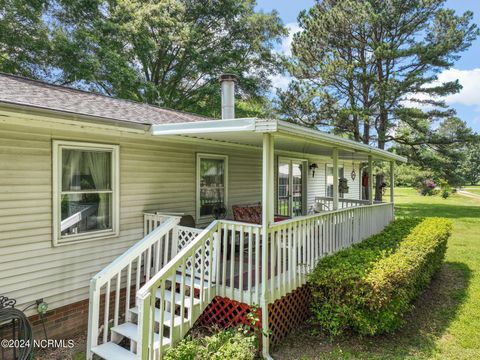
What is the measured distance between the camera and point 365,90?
17.3 meters

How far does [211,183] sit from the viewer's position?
23.0 feet

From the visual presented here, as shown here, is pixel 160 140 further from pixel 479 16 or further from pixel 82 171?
pixel 479 16

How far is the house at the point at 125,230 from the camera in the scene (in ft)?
12.8

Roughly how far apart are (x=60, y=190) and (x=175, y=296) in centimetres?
220

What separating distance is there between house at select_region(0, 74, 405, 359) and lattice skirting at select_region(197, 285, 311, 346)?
0.07ft

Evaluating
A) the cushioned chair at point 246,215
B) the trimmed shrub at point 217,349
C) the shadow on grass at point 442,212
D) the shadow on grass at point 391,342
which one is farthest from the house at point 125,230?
the shadow on grass at point 442,212

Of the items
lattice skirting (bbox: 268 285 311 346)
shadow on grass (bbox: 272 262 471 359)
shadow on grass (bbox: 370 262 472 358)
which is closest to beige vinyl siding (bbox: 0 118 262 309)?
lattice skirting (bbox: 268 285 311 346)

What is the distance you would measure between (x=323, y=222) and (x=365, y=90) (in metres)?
14.3

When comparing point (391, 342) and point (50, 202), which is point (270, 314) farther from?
point (50, 202)

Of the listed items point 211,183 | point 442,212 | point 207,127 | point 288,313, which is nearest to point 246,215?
point 211,183

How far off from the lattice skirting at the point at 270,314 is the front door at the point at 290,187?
5.10 metres

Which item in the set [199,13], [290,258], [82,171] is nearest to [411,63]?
[199,13]

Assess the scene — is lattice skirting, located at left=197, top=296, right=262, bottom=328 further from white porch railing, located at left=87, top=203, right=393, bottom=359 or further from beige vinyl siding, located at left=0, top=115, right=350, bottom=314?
beige vinyl siding, located at left=0, top=115, right=350, bottom=314

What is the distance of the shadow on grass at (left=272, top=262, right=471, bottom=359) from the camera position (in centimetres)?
414
